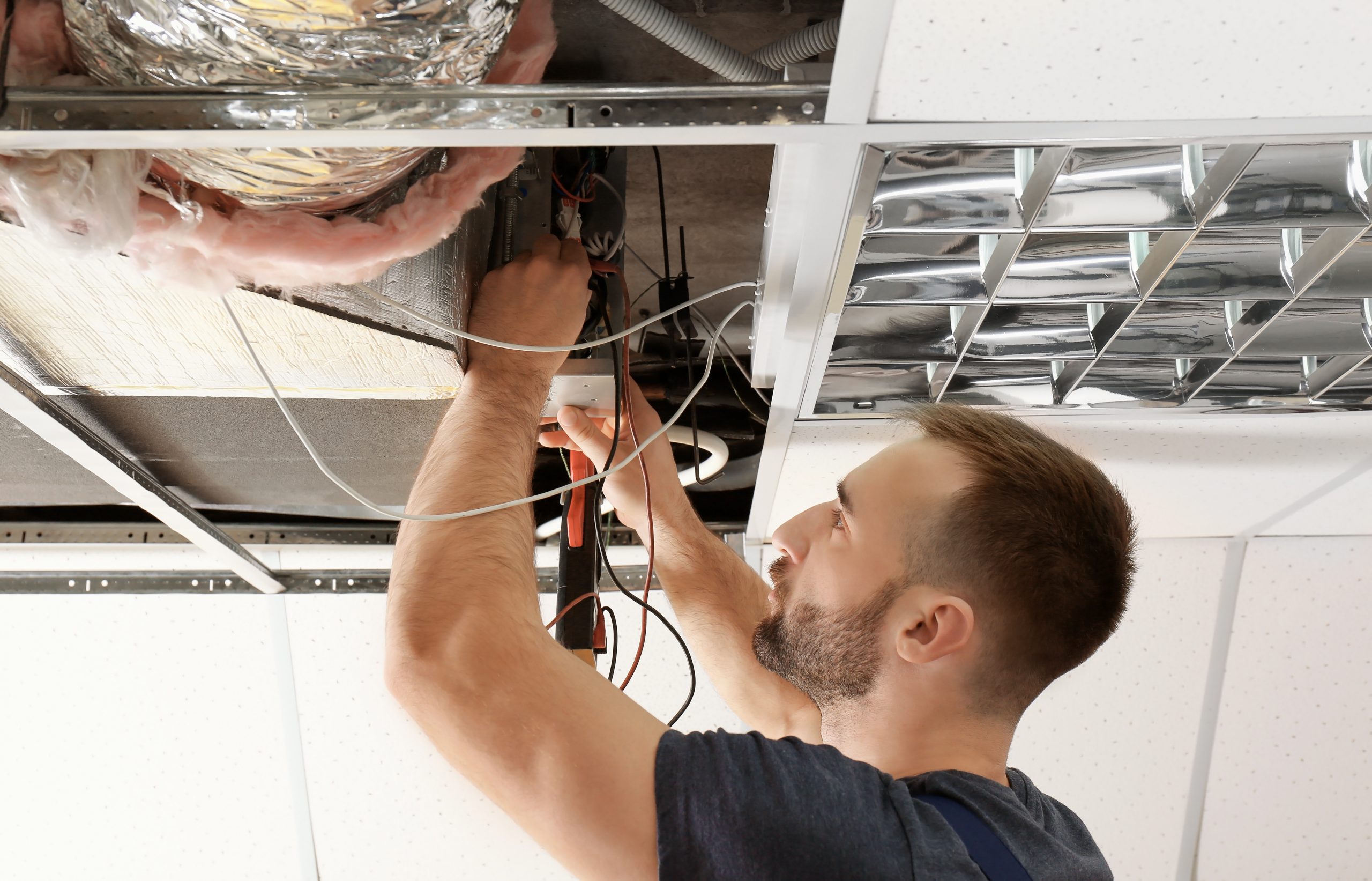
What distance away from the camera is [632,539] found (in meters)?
2.10

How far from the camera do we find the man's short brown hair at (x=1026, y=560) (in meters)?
1.10

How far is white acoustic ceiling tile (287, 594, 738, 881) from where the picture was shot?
2154 mm

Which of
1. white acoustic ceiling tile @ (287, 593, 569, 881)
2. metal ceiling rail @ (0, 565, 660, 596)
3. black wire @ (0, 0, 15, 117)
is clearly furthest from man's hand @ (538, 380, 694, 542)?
white acoustic ceiling tile @ (287, 593, 569, 881)

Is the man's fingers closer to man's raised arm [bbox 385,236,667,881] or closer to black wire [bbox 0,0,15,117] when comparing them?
man's raised arm [bbox 385,236,667,881]

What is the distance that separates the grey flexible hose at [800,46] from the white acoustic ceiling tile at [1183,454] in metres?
0.54

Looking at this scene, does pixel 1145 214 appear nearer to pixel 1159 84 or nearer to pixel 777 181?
pixel 1159 84

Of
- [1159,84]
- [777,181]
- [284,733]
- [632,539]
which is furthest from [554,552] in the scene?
[1159,84]

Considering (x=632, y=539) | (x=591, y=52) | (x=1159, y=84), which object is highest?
(x=591, y=52)

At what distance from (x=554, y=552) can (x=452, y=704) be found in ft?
4.16

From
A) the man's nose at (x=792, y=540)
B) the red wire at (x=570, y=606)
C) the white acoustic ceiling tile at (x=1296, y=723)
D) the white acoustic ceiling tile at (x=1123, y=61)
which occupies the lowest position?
the white acoustic ceiling tile at (x=1296, y=723)

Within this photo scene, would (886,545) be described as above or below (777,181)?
below

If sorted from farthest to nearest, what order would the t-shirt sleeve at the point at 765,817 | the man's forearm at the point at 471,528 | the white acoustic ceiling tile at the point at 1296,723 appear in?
the white acoustic ceiling tile at the point at 1296,723, the man's forearm at the point at 471,528, the t-shirt sleeve at the point at 765,817

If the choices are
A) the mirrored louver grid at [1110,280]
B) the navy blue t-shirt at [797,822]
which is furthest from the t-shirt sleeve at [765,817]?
the mirrored louver grid at [1110,280]

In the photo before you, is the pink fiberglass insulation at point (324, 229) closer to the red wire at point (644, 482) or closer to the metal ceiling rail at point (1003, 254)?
the red wire at point (644, 482)
